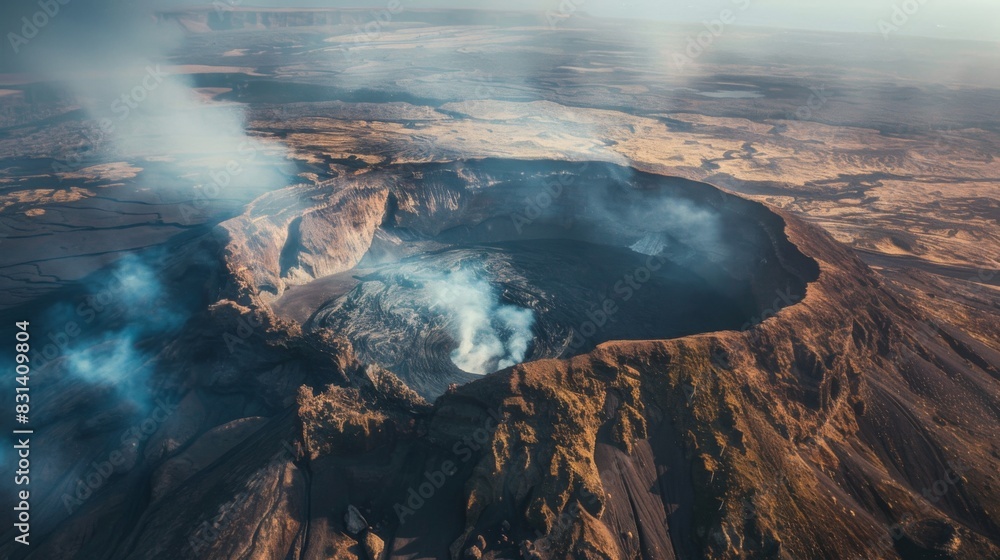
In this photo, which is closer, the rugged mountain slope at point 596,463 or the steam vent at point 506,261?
the rugged mountain slope at point 596,463

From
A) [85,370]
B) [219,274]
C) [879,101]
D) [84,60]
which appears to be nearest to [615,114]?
[879,101]

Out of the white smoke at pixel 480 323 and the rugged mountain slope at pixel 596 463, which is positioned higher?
the rugged mountain slope at pixel 596 463

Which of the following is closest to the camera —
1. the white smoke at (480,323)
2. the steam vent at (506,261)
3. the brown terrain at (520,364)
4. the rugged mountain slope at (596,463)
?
the rugged mountain slope at (596,463)

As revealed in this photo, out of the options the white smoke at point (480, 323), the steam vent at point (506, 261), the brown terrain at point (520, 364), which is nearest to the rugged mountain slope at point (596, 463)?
the brown terrain at point (520, 364)

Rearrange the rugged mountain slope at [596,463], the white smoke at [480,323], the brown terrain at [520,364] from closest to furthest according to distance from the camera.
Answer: the rugged mountain slope at [596,463] → the brown terrain at [520,364] → the white smoke at [480,323]

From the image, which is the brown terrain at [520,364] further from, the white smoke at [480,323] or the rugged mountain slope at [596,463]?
the white smoke at [480,323]

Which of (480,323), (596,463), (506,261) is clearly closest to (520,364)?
(596,463)
